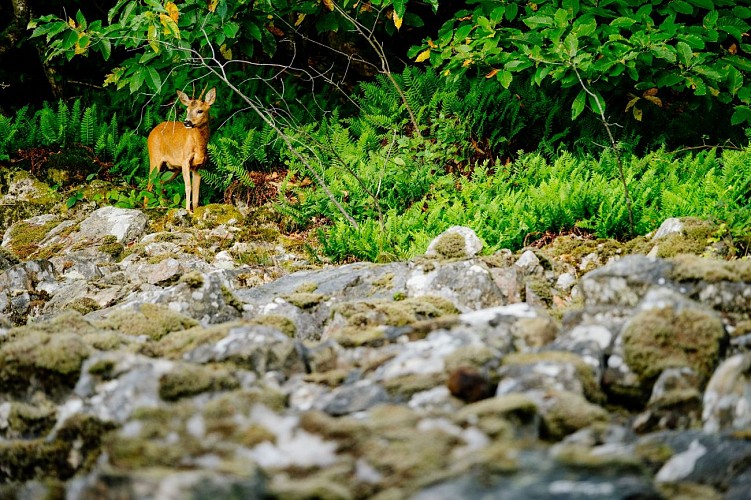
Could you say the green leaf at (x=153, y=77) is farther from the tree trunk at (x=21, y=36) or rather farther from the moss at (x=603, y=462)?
the moss at (x=603, y=462)

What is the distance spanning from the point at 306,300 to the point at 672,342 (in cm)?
256

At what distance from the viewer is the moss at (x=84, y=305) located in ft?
18.8

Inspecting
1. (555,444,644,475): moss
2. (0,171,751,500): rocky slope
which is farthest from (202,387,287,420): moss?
(555,444,644,475): moss

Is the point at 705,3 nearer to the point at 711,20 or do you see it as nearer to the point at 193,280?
the point at 711,20

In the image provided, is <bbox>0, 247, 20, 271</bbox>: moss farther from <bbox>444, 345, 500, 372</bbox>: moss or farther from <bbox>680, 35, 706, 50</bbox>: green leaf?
<bbox>680, 35, 706, 50</bbox>: green leaf

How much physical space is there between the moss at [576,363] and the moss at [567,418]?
222mm

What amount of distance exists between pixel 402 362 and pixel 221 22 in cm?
587

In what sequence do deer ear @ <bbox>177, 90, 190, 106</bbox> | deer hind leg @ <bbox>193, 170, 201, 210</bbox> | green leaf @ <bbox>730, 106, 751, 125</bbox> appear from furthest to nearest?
deer hind leg @ <bbox>193, 170, 201, 210</bbox>, deer ear @ <bbox>177, 90, 190, 106</bbox>, green leaf @ <bbox>730, 106, 751, 125</bbox>

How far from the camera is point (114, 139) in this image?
32.6ft

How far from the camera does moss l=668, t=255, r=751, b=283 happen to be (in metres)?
3.50

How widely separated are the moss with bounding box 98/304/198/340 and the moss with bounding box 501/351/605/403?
217 centimetres

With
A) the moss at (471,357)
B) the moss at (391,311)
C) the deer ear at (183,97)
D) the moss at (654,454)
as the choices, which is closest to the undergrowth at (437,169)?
the deer ear at (183,97)

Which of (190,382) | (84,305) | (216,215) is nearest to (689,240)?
(190,382)

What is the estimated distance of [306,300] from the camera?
4789mm
